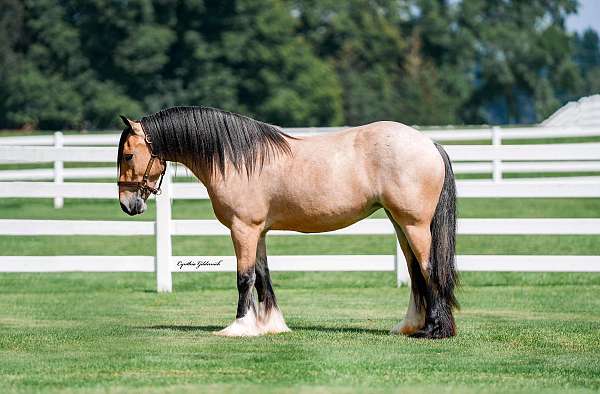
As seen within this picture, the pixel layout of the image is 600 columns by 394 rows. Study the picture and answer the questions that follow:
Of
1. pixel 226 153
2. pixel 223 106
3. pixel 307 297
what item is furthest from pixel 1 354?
pixel 223 106

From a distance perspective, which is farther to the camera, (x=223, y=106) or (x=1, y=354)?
(x=223, y=106)

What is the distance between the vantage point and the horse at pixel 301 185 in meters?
9.45

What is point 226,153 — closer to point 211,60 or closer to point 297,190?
point 297,190

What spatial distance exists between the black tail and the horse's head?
2220 millimetres

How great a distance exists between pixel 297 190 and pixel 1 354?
2535 millimetres

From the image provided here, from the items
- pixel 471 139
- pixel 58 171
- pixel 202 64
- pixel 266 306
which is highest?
pixel 202 64

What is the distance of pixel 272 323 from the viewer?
9.82 metres

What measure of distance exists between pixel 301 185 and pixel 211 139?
79cm

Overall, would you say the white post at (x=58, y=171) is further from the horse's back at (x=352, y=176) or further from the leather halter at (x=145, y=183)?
the horse's back at (x=352, y=176)

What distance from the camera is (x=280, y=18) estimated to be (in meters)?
54.0

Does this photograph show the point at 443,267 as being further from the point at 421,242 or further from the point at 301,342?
the point at 301,342

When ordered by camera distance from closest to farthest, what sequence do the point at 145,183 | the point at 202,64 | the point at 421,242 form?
the point at 421,242 → the point at 145,183 → the point at 202,64

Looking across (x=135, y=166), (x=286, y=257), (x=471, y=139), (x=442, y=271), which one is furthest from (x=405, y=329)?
(x=471, y=139)

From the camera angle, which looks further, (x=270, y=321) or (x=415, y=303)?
(x=270, y=321)
